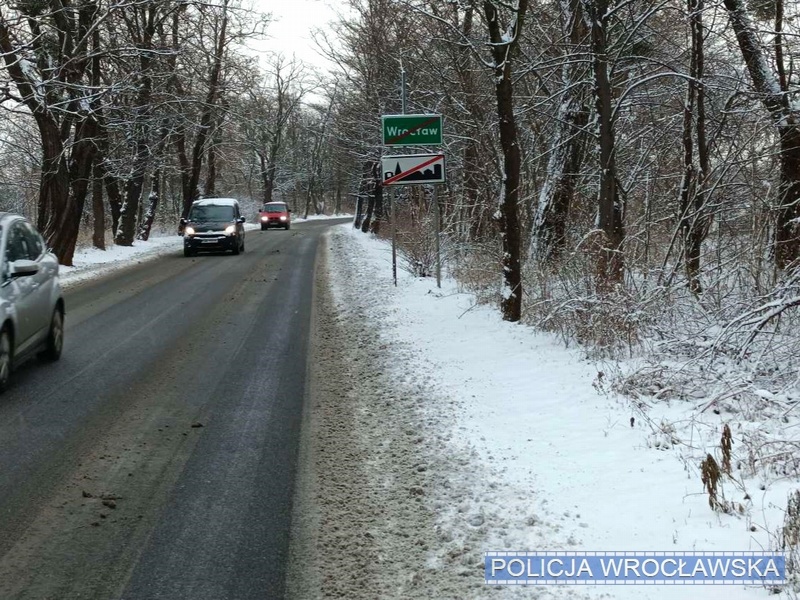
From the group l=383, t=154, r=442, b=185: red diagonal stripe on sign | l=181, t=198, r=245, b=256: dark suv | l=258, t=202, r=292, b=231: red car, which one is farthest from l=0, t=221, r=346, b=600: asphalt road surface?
l=258, t=202, r=292, b=231: red car

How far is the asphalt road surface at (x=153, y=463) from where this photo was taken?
3854mm

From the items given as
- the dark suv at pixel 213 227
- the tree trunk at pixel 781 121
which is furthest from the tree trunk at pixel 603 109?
the dark suv at pixel 213 227

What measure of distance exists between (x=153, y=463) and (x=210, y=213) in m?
21.6

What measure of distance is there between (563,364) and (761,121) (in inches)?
145

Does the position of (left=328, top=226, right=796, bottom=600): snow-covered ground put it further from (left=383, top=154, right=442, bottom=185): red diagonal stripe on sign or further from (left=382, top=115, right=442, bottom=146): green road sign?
(left=382, top=115, right=442, bottom=146): green road sign

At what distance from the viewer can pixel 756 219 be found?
799cm

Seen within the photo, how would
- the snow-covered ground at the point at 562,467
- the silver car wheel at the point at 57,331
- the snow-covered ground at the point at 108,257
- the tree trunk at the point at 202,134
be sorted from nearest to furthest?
the snow-covered ground at the point at 562,467 → the silver car wheel at the point at 57,331 → the snow-covered ground at the point at 108,257 → the tree trunk at the point at 202,134

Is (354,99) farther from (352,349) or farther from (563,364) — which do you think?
(563,364)

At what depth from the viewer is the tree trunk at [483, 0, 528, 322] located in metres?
10.0

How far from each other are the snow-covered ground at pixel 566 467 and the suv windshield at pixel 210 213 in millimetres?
18404

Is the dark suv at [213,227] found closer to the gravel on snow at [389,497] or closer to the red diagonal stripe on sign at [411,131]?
the red diagonal stripe on sign at [411,131]

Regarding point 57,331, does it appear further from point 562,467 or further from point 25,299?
point 562,467

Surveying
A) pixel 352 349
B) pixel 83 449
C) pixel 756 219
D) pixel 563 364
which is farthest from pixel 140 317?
pixel 756 219

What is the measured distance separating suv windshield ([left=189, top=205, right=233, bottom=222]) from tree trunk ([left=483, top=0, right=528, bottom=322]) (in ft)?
57.0
